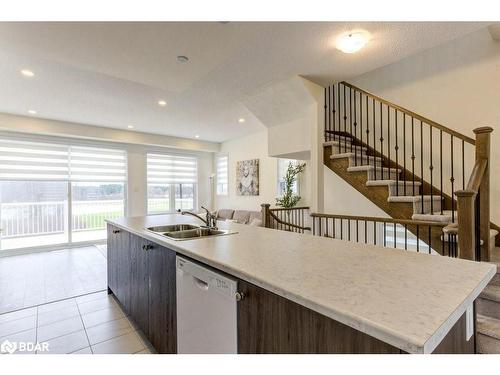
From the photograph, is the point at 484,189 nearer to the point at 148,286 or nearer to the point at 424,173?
the point at 424,173

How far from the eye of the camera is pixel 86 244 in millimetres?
5957

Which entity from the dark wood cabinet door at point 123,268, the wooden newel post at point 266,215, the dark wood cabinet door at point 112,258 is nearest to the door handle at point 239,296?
the dark wood cabinet door at point 123,268

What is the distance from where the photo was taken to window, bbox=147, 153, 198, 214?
696 cm

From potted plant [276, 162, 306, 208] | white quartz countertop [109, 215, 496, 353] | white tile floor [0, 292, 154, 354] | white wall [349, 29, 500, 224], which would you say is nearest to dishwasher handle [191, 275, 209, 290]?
white quartz countertop [109, 215, 496, 353]

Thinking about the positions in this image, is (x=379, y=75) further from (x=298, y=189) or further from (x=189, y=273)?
(x=189, y=273)

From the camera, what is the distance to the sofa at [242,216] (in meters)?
5.97

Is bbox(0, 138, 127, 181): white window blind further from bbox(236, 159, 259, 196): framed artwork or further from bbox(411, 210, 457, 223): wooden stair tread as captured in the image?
bbox(411, 210, 457, 223): wooden stair tread

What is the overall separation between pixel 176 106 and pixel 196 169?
140 inches

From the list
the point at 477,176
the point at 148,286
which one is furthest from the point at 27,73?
the point at 477,176

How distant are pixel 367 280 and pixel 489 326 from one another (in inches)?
60.7

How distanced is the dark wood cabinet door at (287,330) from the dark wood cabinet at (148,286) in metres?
0.72

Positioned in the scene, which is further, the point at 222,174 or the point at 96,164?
the point at 222,174

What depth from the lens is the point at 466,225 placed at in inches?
76.9
